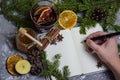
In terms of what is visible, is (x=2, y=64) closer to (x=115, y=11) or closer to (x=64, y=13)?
(x=64, y=13)

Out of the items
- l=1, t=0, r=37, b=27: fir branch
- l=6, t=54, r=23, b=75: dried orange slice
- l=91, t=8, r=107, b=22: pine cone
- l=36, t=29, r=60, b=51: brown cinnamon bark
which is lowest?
l=6, t=54, r=23, b=75: dried orange slice

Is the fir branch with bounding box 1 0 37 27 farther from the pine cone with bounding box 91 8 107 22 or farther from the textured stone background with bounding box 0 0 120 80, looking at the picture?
the pine cone with bounding box 91 8 107 22

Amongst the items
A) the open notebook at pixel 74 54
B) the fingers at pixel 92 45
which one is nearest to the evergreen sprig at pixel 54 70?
the open notebook at pixel 74 54

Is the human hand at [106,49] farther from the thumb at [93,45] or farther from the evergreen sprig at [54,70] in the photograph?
the evergreen sprig at [54,70]

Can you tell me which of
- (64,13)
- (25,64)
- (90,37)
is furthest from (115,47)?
(25,64)

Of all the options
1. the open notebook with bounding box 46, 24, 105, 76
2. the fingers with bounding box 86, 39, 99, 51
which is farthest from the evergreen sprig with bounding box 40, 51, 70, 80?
the fingers with bounding box 86, 39, 99, 51

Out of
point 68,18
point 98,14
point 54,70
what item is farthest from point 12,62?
point 98,14
